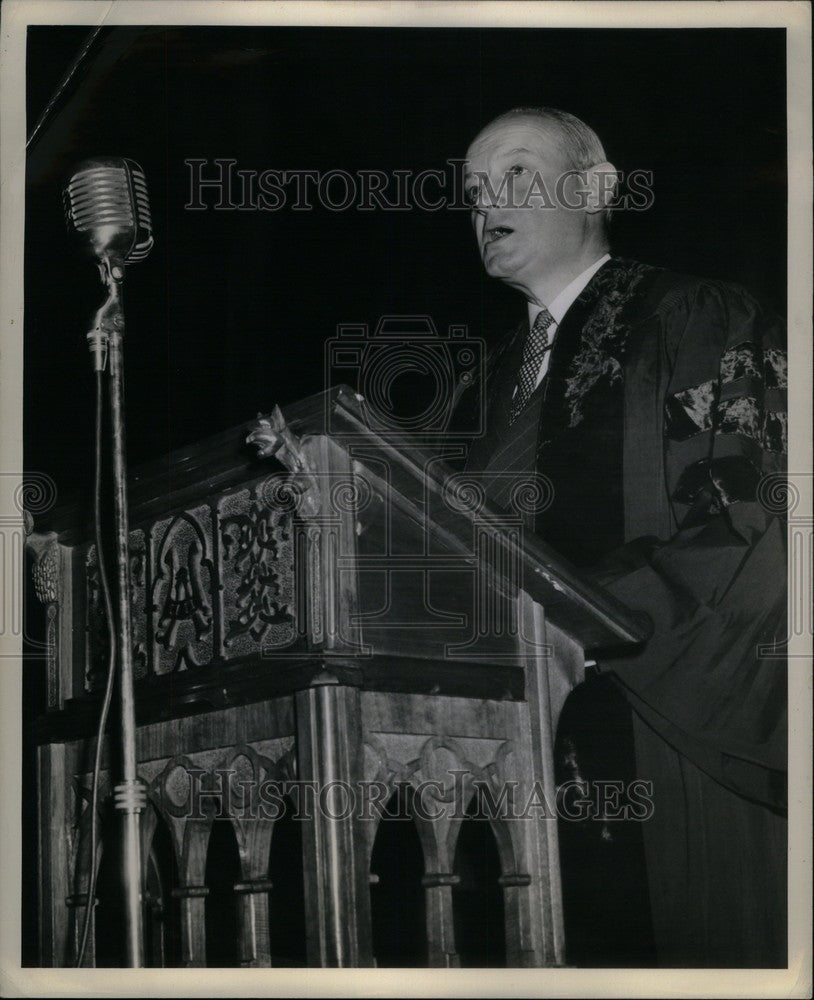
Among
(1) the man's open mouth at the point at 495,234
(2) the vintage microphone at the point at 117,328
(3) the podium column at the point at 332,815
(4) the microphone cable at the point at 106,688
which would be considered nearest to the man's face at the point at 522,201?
(1) the man's open mouth at the point at 495,234

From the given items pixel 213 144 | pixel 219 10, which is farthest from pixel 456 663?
pixel 219 10

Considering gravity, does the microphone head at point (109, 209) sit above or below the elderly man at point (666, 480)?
above

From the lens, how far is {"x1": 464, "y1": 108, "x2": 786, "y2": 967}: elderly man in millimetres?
2771

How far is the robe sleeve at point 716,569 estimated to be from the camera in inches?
111

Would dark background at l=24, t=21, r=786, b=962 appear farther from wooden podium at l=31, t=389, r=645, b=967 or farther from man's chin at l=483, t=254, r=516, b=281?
wooden podium at l=31, t=389, r=645, b=967

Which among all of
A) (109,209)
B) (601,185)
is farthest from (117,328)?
(601,185)

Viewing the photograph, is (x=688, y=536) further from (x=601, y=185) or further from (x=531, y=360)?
(x=601, y=185)

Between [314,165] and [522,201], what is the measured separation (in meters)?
0.43

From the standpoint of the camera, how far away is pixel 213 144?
310 cm

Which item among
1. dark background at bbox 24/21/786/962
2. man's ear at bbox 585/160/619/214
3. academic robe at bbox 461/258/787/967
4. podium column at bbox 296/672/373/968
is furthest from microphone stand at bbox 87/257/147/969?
man's ear at bbox 585/160/619/214

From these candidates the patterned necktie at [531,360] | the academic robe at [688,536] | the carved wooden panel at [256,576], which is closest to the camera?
the carved wooden panel at [256,576]

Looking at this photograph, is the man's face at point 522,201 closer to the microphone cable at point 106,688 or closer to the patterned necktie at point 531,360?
the patterned necktie at point 531,360

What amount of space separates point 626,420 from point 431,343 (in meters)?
0.42

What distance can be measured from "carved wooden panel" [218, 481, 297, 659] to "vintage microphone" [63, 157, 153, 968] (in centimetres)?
16
